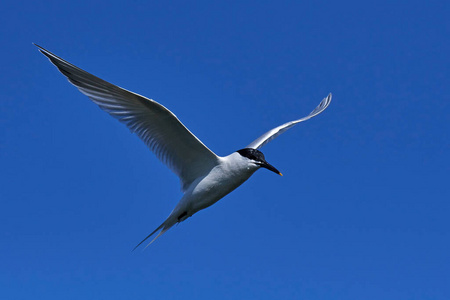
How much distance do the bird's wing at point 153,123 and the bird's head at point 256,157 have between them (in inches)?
17.7

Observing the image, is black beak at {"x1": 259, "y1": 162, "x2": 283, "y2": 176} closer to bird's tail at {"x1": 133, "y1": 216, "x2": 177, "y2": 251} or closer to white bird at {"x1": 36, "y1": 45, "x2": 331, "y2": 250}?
white bird at {"x1": 36, "y1": 45, "x2": 331, "y2": 250}

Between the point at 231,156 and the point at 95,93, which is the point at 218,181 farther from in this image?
the point at 95,93

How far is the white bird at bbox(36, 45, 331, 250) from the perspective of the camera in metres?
7.99

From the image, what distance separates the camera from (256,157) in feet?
28.2

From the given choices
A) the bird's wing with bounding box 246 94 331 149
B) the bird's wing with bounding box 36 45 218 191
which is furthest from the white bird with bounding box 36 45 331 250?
the bird's wing with bounding box 246 94 331 149

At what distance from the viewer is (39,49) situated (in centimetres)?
723

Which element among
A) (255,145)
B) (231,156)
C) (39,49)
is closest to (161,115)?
(231,156)

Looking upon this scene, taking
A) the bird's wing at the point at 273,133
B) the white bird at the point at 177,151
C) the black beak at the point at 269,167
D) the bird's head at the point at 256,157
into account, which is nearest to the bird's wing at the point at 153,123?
the white bird at the point at 177,151

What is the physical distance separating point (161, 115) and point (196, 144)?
2.26 feet

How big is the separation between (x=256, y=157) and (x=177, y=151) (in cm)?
120

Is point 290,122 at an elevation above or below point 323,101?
below

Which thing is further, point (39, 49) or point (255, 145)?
point (255, 145)

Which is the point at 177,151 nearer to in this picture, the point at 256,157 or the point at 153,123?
the point at 153,123

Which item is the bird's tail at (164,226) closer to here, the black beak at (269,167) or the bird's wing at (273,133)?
the black beak at (269,167)
